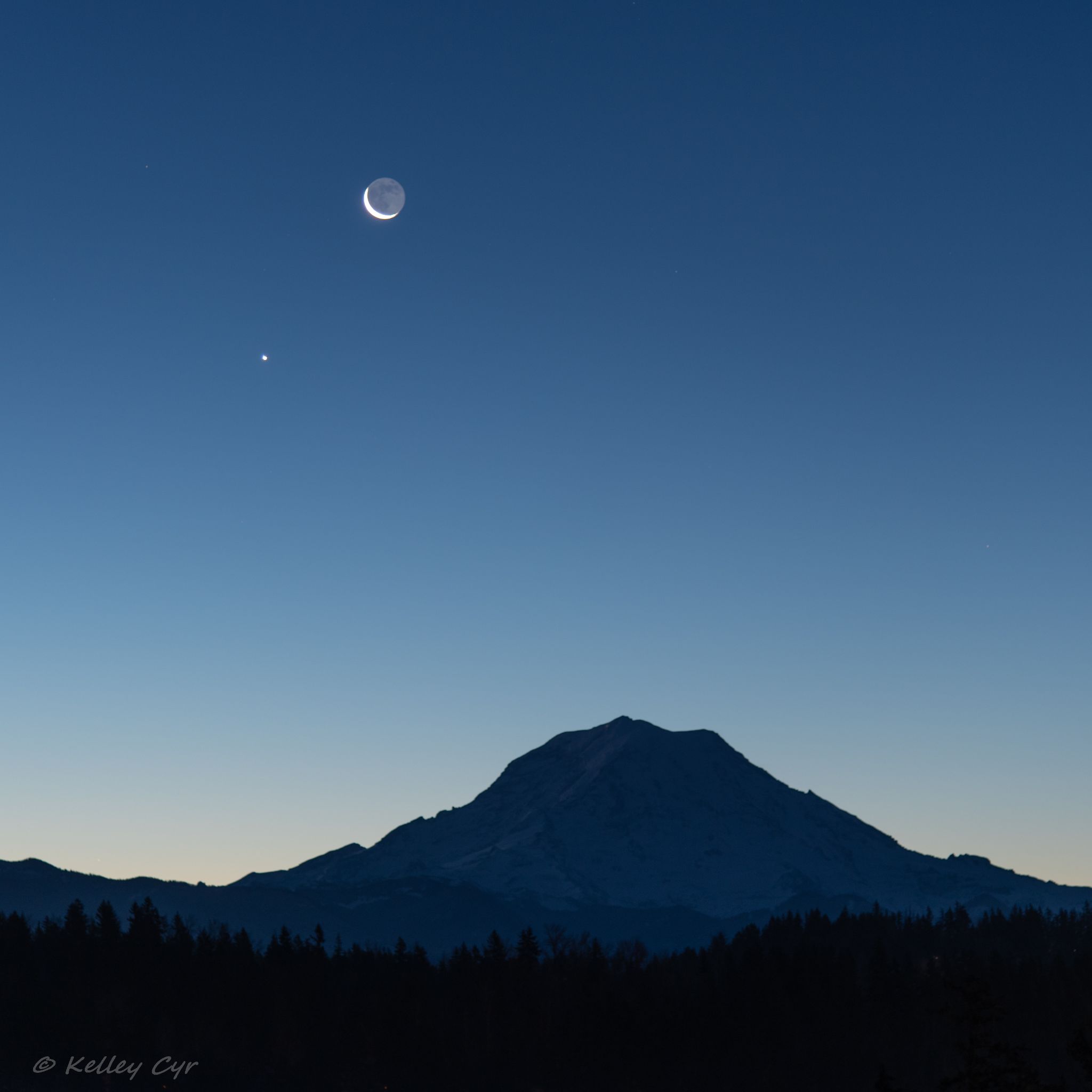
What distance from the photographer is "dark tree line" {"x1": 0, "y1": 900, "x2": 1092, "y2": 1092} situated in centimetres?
13350

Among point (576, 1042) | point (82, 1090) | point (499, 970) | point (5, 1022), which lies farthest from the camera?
point (499, 970)

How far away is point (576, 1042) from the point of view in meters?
143

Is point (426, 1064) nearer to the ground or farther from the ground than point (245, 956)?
nearer to the ground

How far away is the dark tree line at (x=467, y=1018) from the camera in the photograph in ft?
438

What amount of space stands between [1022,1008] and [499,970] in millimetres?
64565

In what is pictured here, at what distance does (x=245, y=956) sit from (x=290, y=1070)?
19.2m

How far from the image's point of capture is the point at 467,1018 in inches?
5699

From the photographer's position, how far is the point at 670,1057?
144m

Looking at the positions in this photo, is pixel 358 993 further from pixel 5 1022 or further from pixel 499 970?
pixel 5 1022

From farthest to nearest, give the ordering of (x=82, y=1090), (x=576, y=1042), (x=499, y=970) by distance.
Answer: (x=499, y=970)
(x=576, y=1042)
(x=82, y=1090)

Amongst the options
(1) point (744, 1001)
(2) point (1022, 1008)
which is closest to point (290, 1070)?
(1) point (744, 1001)

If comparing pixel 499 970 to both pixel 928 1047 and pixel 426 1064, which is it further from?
pixel 928 1047

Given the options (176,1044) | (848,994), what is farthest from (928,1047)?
(176,1044)

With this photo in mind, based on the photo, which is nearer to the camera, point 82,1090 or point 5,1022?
point 82,1090
